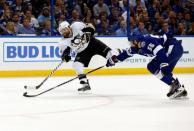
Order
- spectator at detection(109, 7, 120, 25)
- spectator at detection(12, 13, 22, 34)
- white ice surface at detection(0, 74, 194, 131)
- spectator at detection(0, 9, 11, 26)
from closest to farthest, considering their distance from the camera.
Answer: white ice surface at detection(0, 74, 194, 131) → spectator at detection(0, 9, 11, 26) → spectator at detection(12, 13, 22, 34) → spectator at detection(109, 7, 120, 25)

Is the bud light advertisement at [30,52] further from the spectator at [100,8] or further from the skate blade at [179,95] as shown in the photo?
the skate blade at [179,95]

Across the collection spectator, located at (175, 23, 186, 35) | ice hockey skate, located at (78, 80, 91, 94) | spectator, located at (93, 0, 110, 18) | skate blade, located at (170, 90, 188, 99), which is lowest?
ice hockey skate, located at (78, 80, 91, 94)

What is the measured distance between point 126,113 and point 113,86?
264 cm

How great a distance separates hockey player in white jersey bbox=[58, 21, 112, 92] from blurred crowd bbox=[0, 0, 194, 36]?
2575mm

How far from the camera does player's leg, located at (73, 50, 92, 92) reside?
6352mm

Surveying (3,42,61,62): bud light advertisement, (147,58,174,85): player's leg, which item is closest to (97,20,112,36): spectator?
(3,42,61,62): bud light advertisement

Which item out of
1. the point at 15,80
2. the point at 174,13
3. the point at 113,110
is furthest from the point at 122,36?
the point at 113,110

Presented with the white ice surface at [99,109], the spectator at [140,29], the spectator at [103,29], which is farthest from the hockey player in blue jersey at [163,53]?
the spectator at [140,29]

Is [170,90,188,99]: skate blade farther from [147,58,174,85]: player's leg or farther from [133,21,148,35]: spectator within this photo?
[133,21,148,35]: spectator

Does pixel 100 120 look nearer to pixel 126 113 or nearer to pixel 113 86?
pixel 126 113

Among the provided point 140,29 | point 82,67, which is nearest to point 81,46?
point 82,67

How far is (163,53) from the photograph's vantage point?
5.53 m

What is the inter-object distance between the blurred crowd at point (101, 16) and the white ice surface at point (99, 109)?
187cm

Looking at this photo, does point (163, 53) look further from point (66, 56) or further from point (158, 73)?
point (66, 56)
